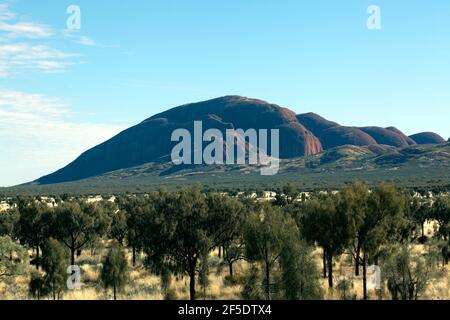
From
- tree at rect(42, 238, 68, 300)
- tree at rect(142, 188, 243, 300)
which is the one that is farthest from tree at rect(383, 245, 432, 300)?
tree at rect(42, 238, 68, 300)

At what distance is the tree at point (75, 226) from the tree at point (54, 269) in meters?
13.2

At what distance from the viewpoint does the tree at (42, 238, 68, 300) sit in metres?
35.4

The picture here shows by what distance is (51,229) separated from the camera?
5131cm

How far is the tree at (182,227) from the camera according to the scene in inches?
1315

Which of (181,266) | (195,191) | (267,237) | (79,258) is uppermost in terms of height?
(195,191)

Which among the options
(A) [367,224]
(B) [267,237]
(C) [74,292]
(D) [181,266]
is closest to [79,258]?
(C) [74,292]

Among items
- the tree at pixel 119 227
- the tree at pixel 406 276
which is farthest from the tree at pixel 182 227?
the tree at pixel 119 227

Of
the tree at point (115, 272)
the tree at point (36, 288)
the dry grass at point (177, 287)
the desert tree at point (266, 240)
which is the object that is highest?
the desert tree at point (266, 240)

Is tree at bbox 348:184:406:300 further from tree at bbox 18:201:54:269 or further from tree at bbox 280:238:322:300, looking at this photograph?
tree at bbox 18:201:54:269

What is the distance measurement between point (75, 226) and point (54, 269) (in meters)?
15.7

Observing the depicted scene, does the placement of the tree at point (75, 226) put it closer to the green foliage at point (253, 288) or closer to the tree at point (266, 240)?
the green foliage at point (253, 288)

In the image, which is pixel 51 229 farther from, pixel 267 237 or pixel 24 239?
pixel 267 237
